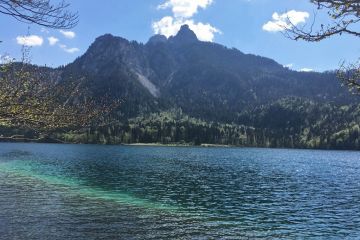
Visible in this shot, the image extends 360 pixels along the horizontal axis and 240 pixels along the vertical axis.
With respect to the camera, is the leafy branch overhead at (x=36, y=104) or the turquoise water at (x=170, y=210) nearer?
the leafy branch overhead at (x=36, y=104)

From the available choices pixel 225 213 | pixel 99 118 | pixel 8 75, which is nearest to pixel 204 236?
pixel 225 213

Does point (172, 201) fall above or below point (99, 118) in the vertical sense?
below

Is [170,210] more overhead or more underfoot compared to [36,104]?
more underfoot

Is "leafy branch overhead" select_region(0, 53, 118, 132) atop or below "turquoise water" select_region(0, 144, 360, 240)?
atop

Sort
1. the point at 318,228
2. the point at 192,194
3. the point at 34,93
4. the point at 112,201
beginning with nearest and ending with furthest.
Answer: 1. the point at 34,93
2. the point at 318,228
3. the point at 112,201
4. the point at 192,194

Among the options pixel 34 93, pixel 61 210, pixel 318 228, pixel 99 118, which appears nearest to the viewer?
pixel 34 93

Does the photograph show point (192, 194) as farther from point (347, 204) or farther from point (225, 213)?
point (347, 204)

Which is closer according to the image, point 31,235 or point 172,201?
point 31,235

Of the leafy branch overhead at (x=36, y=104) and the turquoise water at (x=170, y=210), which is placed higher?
the leafy branch overhead at (x=36, y=104)

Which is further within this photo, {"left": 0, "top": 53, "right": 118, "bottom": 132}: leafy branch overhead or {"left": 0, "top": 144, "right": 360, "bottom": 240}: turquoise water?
{"left": 0, "top": 144, "right": 360, "bottom": 240}: turquoise water

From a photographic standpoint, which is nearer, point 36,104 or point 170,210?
point 36,104

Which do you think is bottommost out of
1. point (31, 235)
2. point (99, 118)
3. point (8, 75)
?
point (31, 235)

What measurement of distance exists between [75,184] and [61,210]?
93.9ft

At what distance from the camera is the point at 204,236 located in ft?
126
